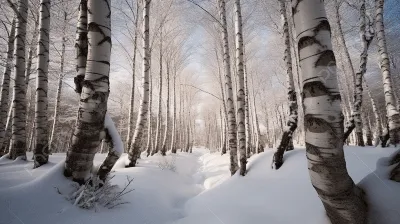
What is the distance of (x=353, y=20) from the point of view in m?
12.1

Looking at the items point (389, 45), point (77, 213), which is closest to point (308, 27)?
point (77, 213)

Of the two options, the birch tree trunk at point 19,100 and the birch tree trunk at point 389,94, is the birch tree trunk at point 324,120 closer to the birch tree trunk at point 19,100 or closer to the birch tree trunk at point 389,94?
the birch tree trunk at point 389,94

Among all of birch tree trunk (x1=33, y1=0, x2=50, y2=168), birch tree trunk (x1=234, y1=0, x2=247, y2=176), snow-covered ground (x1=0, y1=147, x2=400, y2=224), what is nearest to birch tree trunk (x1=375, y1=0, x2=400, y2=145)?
snow-covered ground (x1=0, y1=147, x2=400, y2=224)

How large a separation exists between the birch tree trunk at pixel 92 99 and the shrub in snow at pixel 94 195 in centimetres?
15

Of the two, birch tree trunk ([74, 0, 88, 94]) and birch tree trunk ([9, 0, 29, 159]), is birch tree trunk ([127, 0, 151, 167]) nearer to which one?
birch tree trunk ([9, 0, 29, 159])

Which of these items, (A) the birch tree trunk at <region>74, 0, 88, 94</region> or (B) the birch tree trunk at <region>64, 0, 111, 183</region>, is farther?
(A) the birch tree trunk at <region>74, 0, 88, 94</region>

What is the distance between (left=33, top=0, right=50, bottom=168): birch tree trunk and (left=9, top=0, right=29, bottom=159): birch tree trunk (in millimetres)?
958

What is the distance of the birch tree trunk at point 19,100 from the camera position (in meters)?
5.39

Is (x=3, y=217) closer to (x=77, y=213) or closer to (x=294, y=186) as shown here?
(x=77, y=213)

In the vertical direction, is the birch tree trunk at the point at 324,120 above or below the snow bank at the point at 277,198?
above

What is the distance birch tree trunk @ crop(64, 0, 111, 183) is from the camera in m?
2.61

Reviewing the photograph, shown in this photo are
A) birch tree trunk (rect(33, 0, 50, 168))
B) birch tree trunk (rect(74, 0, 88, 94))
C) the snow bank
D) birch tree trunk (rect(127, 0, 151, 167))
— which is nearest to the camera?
the snow bank

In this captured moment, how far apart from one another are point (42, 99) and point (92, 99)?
3.11 m

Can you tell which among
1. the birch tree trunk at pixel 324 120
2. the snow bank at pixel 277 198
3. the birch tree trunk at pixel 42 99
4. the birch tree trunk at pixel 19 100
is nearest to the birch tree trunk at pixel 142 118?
the birch tree trunk at pixel 42 99
